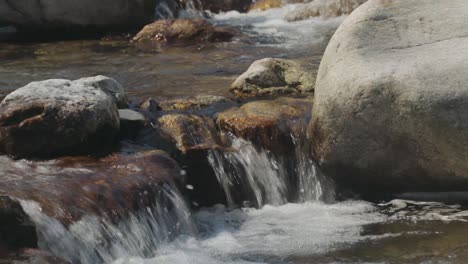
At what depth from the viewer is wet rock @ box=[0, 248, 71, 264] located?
15.6ft

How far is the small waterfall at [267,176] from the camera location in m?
7.89

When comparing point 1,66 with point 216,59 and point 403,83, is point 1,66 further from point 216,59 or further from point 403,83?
point 403,83

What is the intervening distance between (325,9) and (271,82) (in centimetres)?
1003

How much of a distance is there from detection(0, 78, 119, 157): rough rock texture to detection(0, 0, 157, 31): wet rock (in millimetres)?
9696

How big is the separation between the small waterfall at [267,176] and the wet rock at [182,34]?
737 cm

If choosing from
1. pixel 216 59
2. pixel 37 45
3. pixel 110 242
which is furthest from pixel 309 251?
pixel 37 45

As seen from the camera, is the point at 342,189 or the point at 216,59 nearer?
the point at 342,189

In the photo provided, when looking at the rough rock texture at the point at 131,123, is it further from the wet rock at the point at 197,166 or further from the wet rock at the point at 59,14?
the wet rock at the point at 59,14

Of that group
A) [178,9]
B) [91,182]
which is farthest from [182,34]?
[91,182]

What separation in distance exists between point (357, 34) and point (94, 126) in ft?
9.00

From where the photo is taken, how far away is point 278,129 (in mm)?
8195

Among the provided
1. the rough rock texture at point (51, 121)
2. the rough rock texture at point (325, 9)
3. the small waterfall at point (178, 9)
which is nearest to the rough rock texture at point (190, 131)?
the rough rock texture at point (51, 121)

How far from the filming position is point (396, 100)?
7.22 metres

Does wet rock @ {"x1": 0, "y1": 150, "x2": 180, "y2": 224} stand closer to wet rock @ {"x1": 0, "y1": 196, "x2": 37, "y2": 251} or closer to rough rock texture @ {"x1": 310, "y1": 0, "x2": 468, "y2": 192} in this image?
wet rock @ {"x1": 0, "y1": 196, "x2": 37, "y2": 251}
